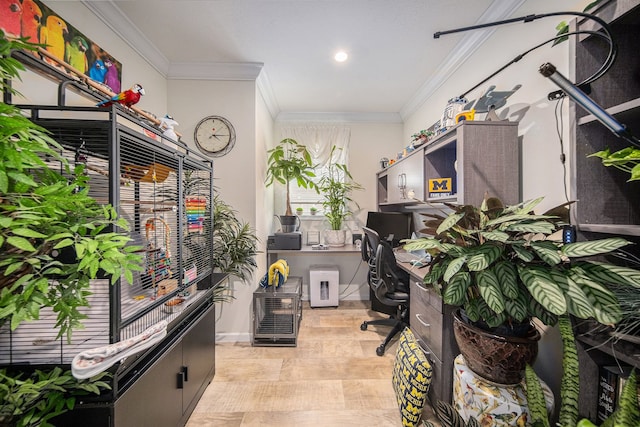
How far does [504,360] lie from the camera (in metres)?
1.03

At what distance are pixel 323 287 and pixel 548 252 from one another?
2659 millimetres

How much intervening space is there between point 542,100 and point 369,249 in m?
1.66

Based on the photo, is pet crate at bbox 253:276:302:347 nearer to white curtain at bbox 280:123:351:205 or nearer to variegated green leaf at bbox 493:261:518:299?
white curtain at bbox 280:123:351:205

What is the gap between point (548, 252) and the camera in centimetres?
82

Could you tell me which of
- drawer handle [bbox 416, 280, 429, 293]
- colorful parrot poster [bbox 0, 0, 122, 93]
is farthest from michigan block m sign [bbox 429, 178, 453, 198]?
colorful parrot poster [bbox 0, 0, 122, 93]

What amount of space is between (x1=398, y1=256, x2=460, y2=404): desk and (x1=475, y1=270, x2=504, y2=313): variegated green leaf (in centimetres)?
60

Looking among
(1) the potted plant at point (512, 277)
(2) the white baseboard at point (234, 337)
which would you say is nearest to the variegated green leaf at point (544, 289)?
(1) the potted plant at point (512, 277)

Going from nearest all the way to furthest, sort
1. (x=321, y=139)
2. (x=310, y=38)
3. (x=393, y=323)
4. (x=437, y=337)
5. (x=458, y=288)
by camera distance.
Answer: (x=458, y=288), (x=437, y=337), (x=310, y=38), (x=393, y=323), (x=321, y=139)

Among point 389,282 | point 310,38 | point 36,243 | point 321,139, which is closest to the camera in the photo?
point 36,243

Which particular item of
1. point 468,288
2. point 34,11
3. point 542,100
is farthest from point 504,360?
point 34,11

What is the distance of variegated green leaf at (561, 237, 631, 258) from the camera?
0.75m

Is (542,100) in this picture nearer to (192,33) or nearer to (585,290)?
(585,290)

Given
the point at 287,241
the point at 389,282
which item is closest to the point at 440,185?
the point at 389,282

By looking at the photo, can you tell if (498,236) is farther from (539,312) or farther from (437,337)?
(437,337)
